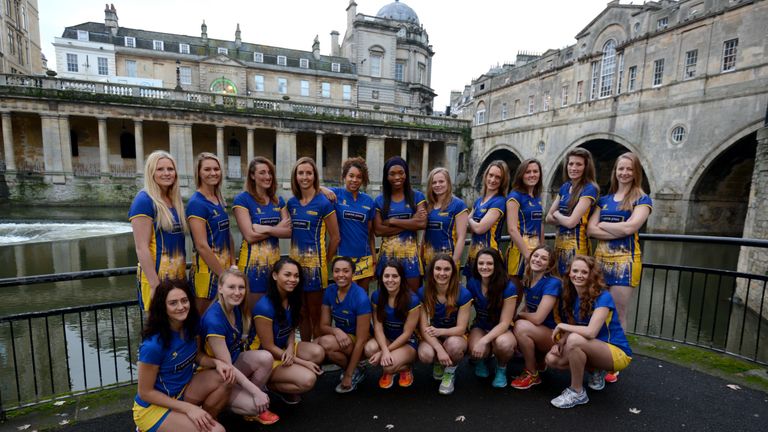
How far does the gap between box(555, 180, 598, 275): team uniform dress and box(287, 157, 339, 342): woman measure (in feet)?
7.93

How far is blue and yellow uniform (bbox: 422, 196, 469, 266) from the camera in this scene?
13.4ft

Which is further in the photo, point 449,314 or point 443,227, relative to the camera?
point 443,227

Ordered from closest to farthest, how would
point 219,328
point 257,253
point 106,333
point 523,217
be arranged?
1. point 219,328
2. point 257,253
3. point 523,217
4. point 106,333

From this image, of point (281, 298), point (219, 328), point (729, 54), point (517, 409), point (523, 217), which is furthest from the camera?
point (729, 54)

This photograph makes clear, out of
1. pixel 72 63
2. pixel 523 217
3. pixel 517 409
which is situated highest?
pixel 72 63

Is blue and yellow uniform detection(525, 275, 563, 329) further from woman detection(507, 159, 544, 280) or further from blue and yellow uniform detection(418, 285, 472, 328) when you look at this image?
blue and yellow uniform detection(418, 285, 472, 328)

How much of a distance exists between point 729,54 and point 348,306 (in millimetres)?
20375

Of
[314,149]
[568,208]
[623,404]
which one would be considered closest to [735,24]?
[568,208]

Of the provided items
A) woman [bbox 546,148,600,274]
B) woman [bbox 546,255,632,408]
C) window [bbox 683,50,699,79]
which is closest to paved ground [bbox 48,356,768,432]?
woman [bbox 546,255,632,408]

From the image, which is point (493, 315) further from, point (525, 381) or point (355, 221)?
point (355, 221)

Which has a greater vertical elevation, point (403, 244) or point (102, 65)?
point (102, 65)

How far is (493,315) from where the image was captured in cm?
375

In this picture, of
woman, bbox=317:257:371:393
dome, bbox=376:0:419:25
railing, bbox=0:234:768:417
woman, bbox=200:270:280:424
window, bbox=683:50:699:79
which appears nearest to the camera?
woman, bbox=200:270:280:424

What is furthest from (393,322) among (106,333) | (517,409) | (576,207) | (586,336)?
(106,333)
